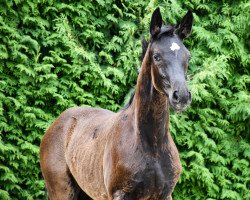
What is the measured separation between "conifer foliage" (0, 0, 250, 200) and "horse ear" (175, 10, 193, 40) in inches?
126

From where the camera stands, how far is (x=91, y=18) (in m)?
7.52

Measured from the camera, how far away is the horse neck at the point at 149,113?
11.4 ft

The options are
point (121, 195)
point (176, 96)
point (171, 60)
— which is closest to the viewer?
point (176, 96)

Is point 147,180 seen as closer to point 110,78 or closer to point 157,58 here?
point 157,58

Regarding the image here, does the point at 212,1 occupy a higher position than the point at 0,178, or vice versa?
the point at 212,1

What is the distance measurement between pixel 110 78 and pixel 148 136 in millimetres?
3928

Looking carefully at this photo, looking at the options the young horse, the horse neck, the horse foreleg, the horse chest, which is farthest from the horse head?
the horse foreleg

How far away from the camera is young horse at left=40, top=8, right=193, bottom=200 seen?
10.6 feet

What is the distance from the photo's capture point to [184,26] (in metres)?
3.47

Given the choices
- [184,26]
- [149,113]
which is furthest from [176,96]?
[184,26]

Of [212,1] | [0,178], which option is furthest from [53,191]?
[212,1]

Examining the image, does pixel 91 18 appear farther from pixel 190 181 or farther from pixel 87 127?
pixel 87 127

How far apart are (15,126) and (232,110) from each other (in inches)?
122

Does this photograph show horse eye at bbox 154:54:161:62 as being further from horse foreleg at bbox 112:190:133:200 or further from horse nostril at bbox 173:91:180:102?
horse foreleg at bbox 112:190:133:200
